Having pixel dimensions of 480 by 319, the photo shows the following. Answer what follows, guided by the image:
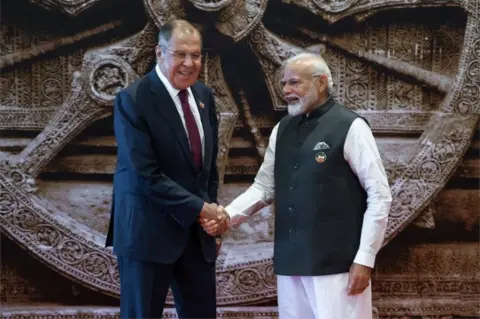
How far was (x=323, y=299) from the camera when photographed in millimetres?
2402

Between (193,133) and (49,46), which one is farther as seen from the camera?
(49,46)

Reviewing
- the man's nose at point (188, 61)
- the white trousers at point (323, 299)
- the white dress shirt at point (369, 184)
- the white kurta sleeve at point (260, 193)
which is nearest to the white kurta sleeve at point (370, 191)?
the white dress shirt at point (369, 184)

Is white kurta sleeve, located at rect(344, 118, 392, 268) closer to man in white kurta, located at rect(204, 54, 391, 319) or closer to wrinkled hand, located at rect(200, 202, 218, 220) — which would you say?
man in white kurta, located at rect(204, 54, 391, 319)

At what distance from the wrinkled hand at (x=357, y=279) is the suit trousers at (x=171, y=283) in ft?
1.80

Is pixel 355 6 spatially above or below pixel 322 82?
above

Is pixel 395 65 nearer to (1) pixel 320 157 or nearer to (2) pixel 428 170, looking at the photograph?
(2) pixel 428 170

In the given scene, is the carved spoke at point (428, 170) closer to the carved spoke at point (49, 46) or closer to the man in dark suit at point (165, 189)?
the man in dark suit at point (165, 189)

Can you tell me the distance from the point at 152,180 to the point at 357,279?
0.82 metres

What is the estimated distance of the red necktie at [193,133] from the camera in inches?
99.0

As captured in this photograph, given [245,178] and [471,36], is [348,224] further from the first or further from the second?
[471,36]

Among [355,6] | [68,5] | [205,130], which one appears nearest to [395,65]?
[355,6]

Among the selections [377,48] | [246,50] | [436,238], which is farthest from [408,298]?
[246,50]

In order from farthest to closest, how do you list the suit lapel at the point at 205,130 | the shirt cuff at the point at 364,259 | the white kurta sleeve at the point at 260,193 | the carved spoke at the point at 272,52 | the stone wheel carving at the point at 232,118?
the carved spoke at the point at 272,52 < the stone wheel carving at the point at 232,118 < the white kurta sleeve at the point at 260,193 < the suit lapel at the point at 205,130 < the shirt cuff at the point at 364,259

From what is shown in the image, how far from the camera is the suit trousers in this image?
2.45 m
